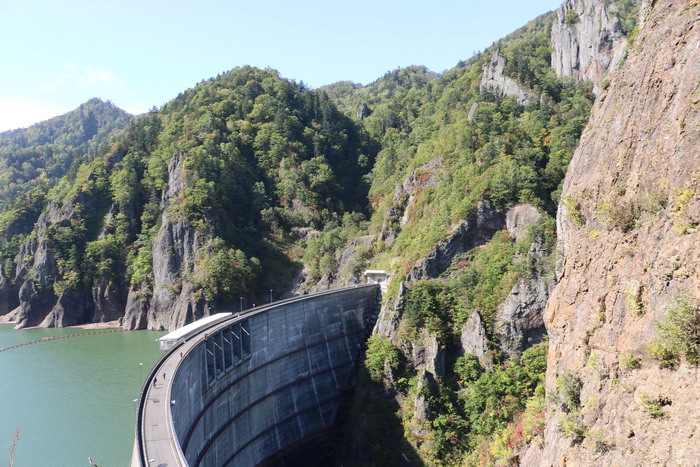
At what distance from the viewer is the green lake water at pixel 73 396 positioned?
29078mm

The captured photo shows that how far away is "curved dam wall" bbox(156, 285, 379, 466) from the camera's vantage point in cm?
2406

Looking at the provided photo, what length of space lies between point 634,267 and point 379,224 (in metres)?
43.5

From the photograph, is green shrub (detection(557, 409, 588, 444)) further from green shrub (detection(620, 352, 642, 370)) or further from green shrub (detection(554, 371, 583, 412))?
green shrub (detection(620, 352, 642, 370))

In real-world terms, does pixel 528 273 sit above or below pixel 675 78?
below

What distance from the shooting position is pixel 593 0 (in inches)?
2277

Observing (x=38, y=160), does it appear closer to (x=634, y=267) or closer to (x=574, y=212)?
(x=574, y=212)

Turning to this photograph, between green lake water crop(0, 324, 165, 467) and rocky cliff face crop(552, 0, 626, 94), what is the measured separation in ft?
189

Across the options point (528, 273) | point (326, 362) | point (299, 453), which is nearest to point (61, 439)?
point (299, 453)

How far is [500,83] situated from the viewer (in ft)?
188

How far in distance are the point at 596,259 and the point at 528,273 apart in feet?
45.7

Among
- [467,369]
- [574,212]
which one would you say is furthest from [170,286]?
[574,212]

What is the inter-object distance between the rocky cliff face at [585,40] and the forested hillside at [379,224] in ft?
0.75

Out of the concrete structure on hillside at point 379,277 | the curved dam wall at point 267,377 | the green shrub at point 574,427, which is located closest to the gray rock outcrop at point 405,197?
the concrete structure on hillside at point 379,277

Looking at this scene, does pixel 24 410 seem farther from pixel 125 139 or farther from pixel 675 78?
pixel 125 139
